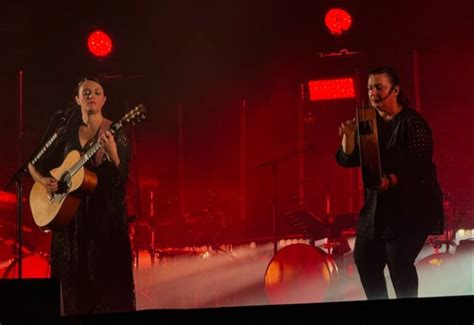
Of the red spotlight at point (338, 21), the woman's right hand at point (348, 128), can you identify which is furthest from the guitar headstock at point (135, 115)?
the red spotlight at point (338, 21)

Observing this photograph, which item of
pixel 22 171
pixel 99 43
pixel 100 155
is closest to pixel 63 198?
pixel 100 155

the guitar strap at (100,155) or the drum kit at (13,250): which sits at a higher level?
the guitar strap at (100,155)

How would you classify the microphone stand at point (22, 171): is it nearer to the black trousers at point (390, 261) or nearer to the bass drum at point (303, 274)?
the bass drum at point (303, 274)

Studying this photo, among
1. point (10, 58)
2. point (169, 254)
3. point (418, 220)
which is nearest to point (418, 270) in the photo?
point (418, 220)

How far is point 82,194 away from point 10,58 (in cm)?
111

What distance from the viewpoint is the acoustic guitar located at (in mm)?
3918

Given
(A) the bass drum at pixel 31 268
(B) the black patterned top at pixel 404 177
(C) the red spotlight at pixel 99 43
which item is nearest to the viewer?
(B) the black patterned top at pixel 404 177

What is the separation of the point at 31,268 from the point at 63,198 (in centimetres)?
55

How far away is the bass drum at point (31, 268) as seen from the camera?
409 centimetres

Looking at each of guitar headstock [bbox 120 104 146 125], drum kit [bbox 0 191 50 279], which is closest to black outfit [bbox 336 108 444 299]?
guitar headstock [bbox 120 104 146 125]

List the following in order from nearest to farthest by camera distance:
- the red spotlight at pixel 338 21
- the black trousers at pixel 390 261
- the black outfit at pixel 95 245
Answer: the black trousers at pixel 390 261 → the black outfit at pixel 95 245 → the red spotlight at pixel 338 21

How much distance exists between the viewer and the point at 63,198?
392cm

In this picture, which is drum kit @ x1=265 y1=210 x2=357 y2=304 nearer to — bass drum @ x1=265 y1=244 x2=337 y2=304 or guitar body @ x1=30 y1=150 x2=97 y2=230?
bass drum @ x1=265 y1=244 x2=337 y2=304

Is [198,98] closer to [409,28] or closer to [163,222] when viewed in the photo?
[163,222]
